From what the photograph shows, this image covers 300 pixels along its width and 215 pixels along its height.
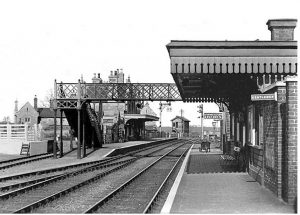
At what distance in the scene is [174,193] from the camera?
1116 centimetres

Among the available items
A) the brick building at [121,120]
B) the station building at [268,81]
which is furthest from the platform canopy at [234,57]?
the brick building at [121,120]

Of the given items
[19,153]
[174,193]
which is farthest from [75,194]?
[19,153]

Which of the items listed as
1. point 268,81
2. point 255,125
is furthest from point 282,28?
point 255,125

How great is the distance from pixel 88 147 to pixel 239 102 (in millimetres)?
17113

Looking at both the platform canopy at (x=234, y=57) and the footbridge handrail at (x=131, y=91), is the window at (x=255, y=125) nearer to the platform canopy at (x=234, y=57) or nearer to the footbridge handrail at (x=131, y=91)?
the platform canopy at (x=234, y=57)

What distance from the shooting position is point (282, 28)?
14.7 metres

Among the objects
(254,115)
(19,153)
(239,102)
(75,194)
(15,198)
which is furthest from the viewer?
(19,153)

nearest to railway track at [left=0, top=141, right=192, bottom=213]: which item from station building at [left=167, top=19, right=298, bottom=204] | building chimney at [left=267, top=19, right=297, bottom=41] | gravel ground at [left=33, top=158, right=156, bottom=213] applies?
gravel ground at [left=33, top=158, right=156, bottom=213]

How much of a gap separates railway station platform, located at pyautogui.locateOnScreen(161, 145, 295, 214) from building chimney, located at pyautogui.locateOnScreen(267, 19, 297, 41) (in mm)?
4362

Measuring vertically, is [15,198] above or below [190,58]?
below

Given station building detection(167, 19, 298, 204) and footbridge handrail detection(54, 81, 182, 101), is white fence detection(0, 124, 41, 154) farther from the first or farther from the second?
station building detection(167, 19, 298, 204)

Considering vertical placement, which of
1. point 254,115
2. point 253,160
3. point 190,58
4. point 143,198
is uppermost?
point 190,58

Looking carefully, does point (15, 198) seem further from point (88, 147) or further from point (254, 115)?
point (88, 147)

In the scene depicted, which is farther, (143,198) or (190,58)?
(143,198)
